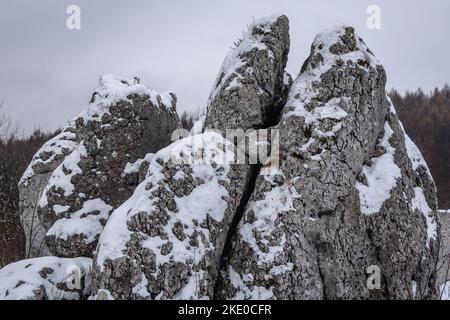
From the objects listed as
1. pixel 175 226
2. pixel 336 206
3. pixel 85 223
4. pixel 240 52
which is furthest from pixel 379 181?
pixel 85 223

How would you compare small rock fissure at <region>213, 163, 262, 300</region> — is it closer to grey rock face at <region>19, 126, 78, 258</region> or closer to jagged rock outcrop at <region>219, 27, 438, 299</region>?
jagged rock outcrop at <region>219, 27, 438, 299</region>

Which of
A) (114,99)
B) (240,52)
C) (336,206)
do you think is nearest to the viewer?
(336,206)

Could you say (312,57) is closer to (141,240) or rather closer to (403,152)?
(403,152)

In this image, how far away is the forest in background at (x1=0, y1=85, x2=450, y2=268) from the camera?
67.6 ft

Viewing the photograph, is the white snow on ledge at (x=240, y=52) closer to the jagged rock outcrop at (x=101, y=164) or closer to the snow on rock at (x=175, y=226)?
the snow on rock at (x=175, y=226)

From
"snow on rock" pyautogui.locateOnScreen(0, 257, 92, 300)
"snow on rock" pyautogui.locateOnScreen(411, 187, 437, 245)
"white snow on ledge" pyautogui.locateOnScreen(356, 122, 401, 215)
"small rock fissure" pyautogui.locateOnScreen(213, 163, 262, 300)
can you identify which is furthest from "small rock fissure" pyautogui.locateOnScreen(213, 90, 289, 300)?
"snow on rock" pyautogui.locateOnScreen(411, 187, 437, 245)

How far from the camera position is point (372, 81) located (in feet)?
27.4

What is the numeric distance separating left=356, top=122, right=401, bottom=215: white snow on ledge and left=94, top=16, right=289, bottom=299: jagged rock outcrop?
1.99 m

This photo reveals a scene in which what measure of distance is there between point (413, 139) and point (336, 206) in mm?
43168

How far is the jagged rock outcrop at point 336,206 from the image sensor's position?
707 centimetres

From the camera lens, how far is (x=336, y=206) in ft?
24.3

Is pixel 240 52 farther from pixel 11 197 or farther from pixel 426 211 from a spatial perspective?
pixel 11 197
